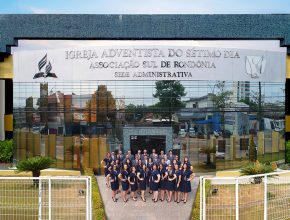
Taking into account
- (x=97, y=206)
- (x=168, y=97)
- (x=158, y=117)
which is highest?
(x=168, y=97)

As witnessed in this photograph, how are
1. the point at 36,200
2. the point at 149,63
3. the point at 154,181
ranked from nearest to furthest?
the point at 36,200 → the point at 154,181 → the point at 149,63

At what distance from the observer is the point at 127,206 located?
17172mm

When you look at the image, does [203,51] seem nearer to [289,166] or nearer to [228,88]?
[228,88]

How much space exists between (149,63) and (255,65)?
5094 millimetres

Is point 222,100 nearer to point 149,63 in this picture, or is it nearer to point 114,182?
point 149,63

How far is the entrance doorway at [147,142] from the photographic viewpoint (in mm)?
25656

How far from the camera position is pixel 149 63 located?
24.7m

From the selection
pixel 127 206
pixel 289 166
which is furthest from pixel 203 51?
pixel 127 206

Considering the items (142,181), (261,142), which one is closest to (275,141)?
(261,142)

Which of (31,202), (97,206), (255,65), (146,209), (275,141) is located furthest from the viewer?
(275,141)

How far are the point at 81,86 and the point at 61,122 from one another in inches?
79.2

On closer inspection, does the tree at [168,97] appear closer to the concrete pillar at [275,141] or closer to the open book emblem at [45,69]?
the concrete pillar at [275,141]

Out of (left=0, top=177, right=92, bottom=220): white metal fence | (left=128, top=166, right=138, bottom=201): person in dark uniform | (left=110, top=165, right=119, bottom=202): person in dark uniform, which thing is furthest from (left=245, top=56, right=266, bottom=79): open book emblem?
(left=0, top=177, right=92, bottom=220): white metal fence

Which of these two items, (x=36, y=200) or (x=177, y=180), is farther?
(x=177, y=180)
